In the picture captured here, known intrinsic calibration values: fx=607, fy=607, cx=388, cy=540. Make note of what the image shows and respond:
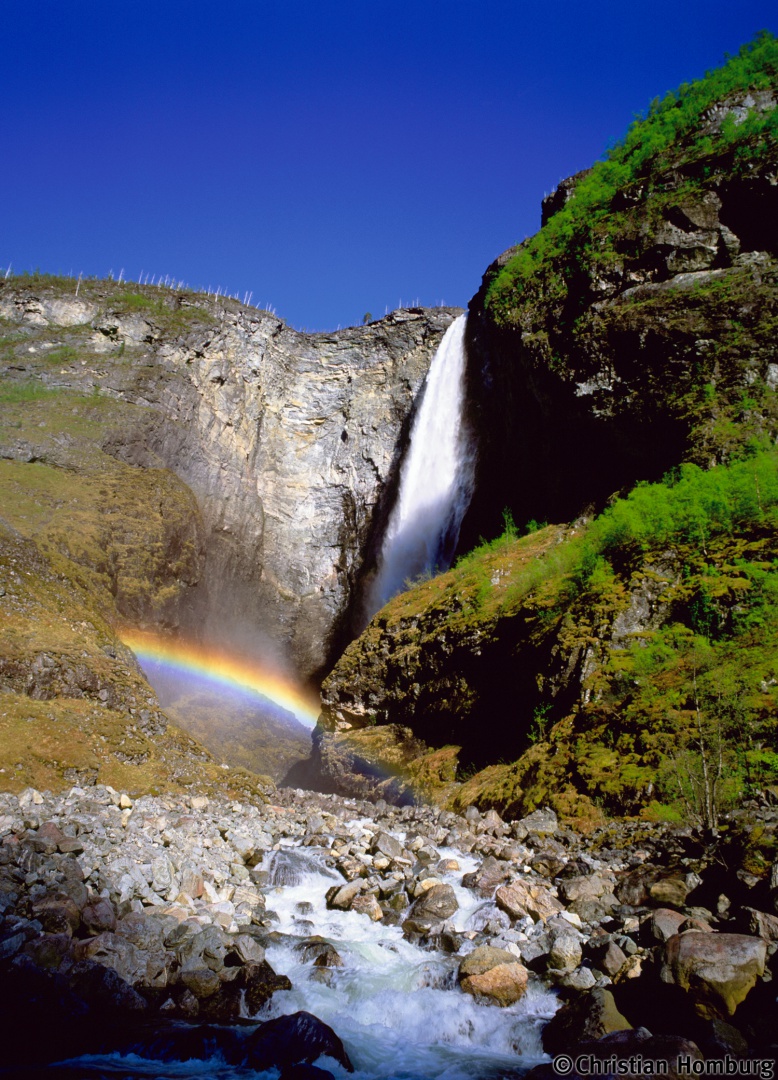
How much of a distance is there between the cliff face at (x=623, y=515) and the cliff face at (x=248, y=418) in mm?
10684

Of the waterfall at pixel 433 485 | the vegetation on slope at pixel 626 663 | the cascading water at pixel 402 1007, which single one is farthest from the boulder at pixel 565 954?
the waterfall at pixel 433 485

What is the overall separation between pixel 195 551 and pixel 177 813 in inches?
761

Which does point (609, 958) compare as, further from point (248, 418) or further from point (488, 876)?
point (248, 418)

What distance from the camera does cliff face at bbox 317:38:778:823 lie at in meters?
9.12

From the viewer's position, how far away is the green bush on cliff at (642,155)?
60.6ft

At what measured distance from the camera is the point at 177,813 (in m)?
9.74

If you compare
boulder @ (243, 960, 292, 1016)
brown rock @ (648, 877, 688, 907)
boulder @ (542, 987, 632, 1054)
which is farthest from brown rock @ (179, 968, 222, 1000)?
brown rock @ (648, 877, 688, 907)

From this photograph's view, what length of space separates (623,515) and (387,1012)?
10296mm

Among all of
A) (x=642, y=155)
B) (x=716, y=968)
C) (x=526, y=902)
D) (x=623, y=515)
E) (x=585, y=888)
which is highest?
(x=642, y=155)

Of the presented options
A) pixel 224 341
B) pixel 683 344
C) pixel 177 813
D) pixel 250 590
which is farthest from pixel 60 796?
pixel 224 341

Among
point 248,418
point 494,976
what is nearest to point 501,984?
point 494,976

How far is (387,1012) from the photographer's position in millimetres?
5332

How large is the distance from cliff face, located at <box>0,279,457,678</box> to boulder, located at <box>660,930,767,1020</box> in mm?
25764

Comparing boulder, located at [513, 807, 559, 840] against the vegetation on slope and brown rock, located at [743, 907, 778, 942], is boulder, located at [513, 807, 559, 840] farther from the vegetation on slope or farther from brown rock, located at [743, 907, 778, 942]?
brown rock, located at [743, 907, 778, 942]
